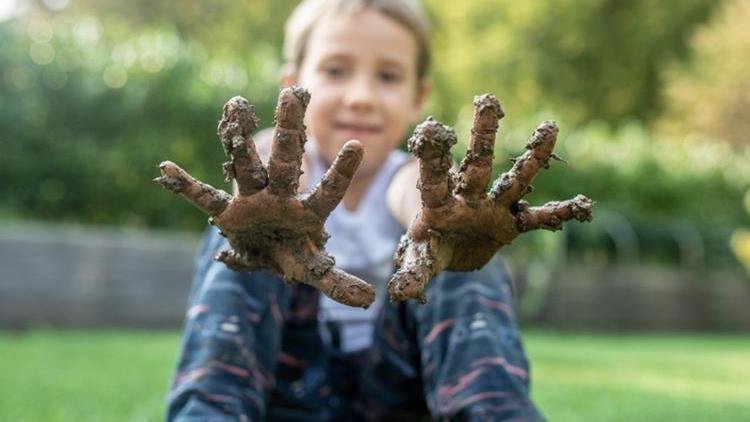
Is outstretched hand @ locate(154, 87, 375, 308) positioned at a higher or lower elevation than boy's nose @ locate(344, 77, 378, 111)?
lower

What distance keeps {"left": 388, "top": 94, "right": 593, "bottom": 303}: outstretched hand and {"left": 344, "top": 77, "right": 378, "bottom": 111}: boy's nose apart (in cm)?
75

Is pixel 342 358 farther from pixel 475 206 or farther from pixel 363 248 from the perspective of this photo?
pixel 475 206

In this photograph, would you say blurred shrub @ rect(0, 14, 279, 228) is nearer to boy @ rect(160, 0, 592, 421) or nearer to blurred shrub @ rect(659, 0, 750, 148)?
boy @ rect(160, 0, 592, 421)

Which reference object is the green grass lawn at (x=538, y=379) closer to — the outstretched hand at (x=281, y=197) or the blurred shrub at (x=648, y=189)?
the outstretched hand at (x=281, y=197)

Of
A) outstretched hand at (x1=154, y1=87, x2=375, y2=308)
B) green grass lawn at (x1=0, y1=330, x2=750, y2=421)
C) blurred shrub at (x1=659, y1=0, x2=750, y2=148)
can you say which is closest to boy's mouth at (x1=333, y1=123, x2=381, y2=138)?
outstretched hand at (x1=154, y1=87, x2=375, y2=308)

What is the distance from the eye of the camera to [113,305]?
453 centimetres

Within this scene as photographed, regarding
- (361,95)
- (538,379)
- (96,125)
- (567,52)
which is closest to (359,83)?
(361,95)

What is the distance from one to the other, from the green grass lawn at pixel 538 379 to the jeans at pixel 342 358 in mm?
748

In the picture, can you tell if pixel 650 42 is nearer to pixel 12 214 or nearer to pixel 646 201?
pixel 646 201

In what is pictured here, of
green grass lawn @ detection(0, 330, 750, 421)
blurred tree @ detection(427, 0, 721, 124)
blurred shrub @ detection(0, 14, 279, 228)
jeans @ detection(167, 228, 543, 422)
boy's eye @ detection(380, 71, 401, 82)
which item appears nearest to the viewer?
jeans @ detection(167, 228, 543, 422)

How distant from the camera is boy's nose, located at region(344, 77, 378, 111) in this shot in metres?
1.87

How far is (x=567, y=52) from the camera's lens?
1836 centimetres

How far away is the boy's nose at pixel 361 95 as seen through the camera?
1868mm

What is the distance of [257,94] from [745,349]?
10.3ft
